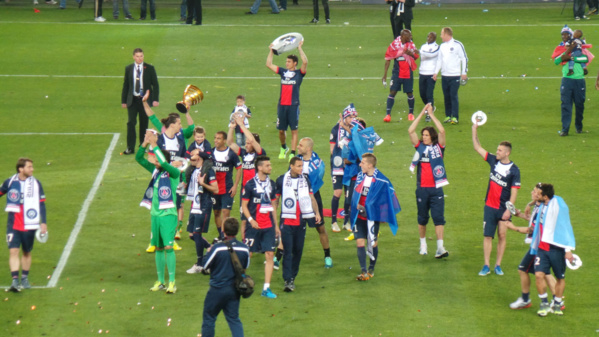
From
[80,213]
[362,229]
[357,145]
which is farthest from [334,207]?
[80,213]

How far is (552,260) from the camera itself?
1234 cm

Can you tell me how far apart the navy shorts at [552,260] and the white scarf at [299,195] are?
3.53m

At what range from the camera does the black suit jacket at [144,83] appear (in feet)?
67.5

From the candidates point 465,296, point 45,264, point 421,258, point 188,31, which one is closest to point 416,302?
point 465,296

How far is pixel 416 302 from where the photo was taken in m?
13.4

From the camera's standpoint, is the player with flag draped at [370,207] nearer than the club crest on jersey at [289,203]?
No

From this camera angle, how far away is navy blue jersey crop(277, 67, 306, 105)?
65.8 feet

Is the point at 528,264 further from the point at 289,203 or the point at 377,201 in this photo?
the point at 289,203

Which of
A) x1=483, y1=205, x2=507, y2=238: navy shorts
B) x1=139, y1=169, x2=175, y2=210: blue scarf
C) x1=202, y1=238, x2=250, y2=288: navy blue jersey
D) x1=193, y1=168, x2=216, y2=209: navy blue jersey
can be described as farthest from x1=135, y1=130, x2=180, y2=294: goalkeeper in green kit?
x1=483, y1=205, x2=507, y2=238: navy shorts

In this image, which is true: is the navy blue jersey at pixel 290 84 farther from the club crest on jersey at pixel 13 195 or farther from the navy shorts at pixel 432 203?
the club crest on jersey at pixel 13 195

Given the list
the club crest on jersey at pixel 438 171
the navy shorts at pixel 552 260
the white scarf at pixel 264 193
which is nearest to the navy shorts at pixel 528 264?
the navy shorts at pixel 552 260

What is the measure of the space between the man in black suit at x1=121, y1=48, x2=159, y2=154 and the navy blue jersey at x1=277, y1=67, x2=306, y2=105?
9.97ft

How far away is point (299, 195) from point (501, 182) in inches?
127

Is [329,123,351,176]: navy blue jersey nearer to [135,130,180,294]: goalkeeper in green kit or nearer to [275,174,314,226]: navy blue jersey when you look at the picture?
[275,174,314,226]: navy blue jersey
